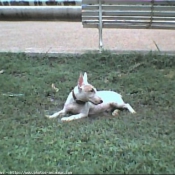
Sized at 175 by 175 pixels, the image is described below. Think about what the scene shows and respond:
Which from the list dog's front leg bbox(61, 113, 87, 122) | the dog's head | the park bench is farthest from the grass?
the park bench

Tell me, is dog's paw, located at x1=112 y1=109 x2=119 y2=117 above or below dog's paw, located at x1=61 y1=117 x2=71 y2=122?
below

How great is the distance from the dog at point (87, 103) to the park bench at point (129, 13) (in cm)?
231

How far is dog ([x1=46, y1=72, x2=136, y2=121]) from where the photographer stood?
424 cm

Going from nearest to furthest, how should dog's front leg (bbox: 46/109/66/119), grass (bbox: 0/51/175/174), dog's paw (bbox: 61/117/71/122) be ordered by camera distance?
grass (bbox: 0/51/175/174) < dog's paw (bbox: 61/117/71/122) < dog's front leg (bbox: 46/109/66/119)

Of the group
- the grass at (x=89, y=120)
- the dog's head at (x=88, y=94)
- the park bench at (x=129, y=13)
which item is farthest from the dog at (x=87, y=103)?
the park bench at (x=129, y=13)

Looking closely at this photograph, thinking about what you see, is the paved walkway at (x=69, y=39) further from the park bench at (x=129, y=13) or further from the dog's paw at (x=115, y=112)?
the dog's paw at (x=115, y=112)

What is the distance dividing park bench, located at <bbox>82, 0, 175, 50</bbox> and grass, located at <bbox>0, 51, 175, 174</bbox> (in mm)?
553

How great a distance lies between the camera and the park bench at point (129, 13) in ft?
21.4

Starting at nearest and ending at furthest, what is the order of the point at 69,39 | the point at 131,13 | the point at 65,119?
the point at 65,119 → the point at 131,13 → the point at 69,39

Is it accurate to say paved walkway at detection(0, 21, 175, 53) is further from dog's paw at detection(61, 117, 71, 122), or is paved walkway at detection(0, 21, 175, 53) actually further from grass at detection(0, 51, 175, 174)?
dog's paw at detection(61, 117, 71, 122)

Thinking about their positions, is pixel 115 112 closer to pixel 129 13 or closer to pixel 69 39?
pixel 129 13

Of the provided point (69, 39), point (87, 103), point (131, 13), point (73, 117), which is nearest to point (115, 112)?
point (87, 103)

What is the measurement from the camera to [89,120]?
13.9 ft

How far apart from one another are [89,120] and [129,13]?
9.08 feet
